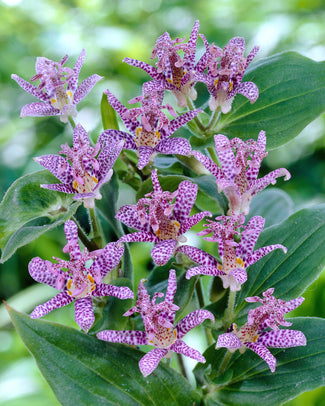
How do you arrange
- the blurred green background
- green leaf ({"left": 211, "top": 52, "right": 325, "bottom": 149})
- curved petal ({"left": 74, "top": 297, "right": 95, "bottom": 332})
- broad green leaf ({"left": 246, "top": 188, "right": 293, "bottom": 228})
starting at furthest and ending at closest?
the blurred green background
broad green leaf ({"left": 246, "top": 188, "right": 293, "bottom": 228})
green leaf ({"left": 211, "top": 52, "right": 325, "bottom": 149})
curved petal ({"left": 74, "top": 297, "right": 95, "bottom": 332})

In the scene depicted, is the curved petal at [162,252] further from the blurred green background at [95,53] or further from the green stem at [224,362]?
the blurred green background at [95,53]

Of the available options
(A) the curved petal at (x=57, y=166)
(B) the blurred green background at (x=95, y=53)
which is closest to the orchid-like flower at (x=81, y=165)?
(A) the curved petal at (x=57, y=166)

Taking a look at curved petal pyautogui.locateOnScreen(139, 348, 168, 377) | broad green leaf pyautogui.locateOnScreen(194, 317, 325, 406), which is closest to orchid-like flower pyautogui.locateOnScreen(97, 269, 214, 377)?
curved petal pyautogui.locateOnScreen(139, 348, 168, 377)

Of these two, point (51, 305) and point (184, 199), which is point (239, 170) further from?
point (51, 305)

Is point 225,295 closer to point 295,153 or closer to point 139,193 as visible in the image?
point 139,193

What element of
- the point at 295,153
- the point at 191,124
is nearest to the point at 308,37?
the point at 295,153

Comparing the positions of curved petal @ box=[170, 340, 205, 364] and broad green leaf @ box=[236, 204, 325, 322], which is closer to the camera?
curved petal @ box=[170, 340, 205, 364]

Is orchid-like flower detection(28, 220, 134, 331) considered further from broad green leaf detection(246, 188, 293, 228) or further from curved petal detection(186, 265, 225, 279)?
broad green leaf detection(246, 188, 293, 228)
